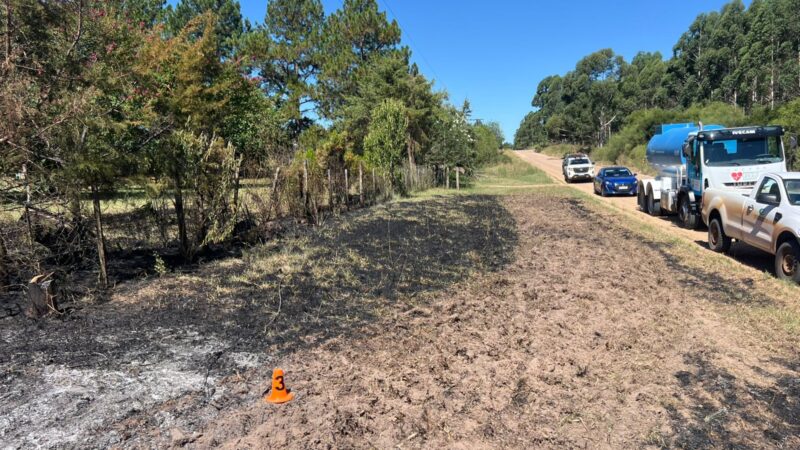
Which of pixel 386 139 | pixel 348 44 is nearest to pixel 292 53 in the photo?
pixel 348 44

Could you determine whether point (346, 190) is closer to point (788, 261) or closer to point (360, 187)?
point (360, 187)

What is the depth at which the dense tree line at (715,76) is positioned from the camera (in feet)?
155

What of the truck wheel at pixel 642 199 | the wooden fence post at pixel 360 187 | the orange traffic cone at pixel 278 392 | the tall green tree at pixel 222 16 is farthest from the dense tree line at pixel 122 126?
the tall green tree at pixel 222 16

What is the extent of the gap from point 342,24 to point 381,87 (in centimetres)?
1017

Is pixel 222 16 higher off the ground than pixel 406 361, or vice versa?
pixel 222 16

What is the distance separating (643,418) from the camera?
3873 mm

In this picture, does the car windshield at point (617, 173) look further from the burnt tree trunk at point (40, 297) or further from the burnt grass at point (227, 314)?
the burnt tree trunk at point (40, 297)

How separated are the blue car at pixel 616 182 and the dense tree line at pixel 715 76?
1015 cm

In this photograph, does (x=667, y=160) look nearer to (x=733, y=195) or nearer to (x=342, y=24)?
(x=733, y=195)

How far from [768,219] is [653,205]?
8.39 metres

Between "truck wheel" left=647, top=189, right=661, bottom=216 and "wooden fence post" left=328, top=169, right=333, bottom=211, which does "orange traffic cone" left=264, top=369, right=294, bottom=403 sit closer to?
"wooden fence post" left=328, top=169, right=333, bottom=211

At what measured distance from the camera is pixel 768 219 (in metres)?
8.19

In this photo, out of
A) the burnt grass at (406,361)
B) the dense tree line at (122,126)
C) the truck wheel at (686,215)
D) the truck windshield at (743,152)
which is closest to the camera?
the burnt grass at (406,361)

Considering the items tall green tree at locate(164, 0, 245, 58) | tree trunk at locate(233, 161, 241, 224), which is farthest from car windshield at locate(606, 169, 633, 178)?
tall green tree at locate(164, 0, 245, 58)
